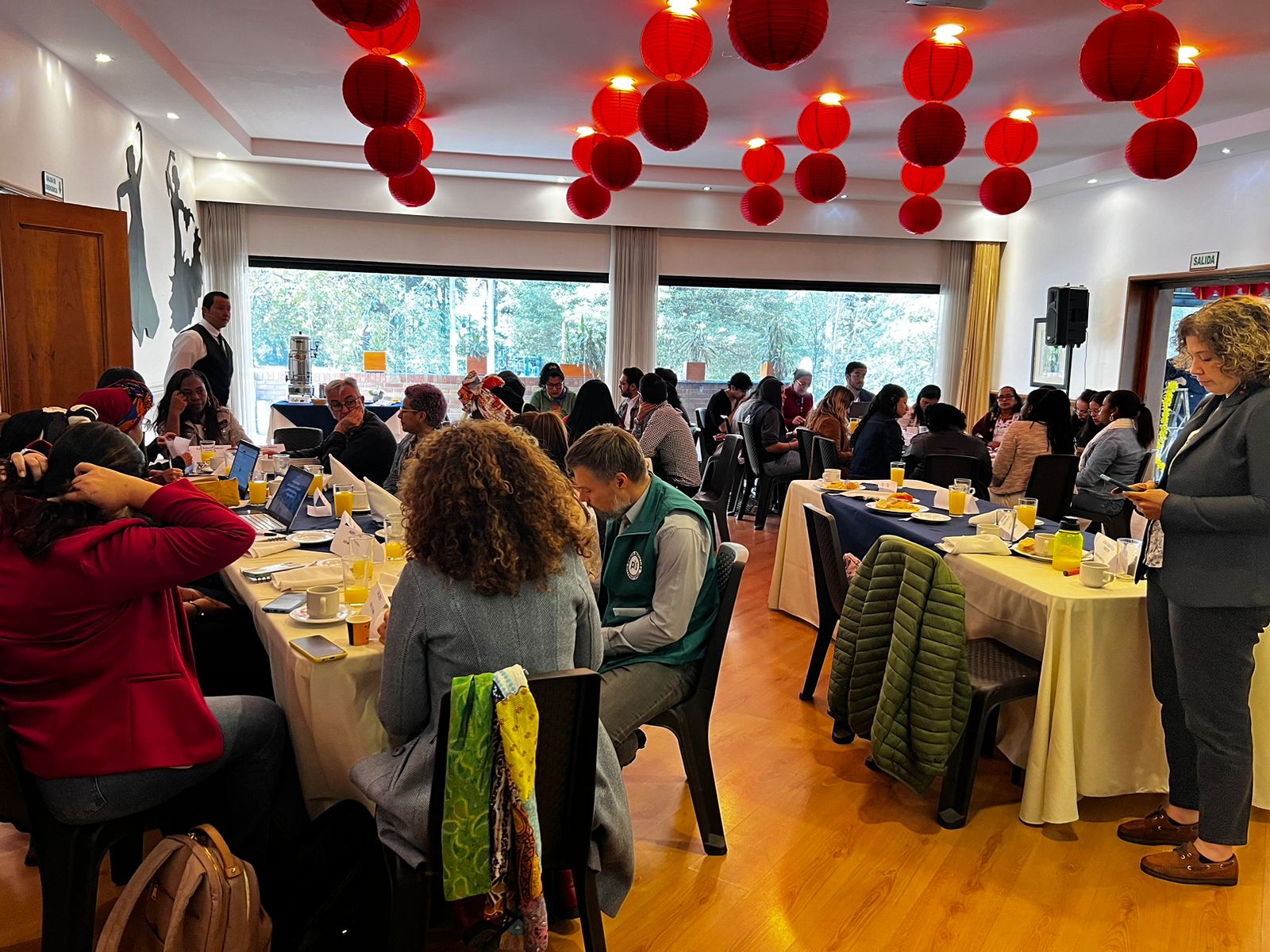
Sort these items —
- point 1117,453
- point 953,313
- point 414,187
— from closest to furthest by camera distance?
point 1117,453, point 414,187, point 953,313

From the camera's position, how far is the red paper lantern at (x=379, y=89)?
4281 millimetres

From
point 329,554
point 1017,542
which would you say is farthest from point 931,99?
point 329,554

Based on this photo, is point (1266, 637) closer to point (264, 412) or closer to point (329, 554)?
point (329, 554)

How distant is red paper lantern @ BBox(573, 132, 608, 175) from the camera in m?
6.37

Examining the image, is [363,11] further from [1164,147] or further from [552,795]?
[1164,147]

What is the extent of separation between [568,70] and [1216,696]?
5301 millimetres

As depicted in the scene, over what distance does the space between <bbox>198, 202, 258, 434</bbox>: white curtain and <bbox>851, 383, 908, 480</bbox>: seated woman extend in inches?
267

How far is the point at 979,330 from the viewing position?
10938 millimetres

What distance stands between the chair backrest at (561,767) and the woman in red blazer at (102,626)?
2.01 ft

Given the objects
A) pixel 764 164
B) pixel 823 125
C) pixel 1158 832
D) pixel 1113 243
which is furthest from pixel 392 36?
pixel 1113 243

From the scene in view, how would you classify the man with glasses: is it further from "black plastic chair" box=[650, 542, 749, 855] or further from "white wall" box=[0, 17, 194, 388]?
"black plastic chair" box=[650, 542, 749, 855]

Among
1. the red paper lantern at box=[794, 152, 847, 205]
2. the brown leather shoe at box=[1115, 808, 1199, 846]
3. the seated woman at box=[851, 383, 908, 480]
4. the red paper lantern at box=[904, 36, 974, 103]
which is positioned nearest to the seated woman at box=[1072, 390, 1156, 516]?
the seated woman at box=[851, 383, 908, 480]

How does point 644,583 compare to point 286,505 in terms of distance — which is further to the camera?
point 286,505

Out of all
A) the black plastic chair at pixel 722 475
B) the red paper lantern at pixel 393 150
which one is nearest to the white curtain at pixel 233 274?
the red paper lantern at pixel 393 150
